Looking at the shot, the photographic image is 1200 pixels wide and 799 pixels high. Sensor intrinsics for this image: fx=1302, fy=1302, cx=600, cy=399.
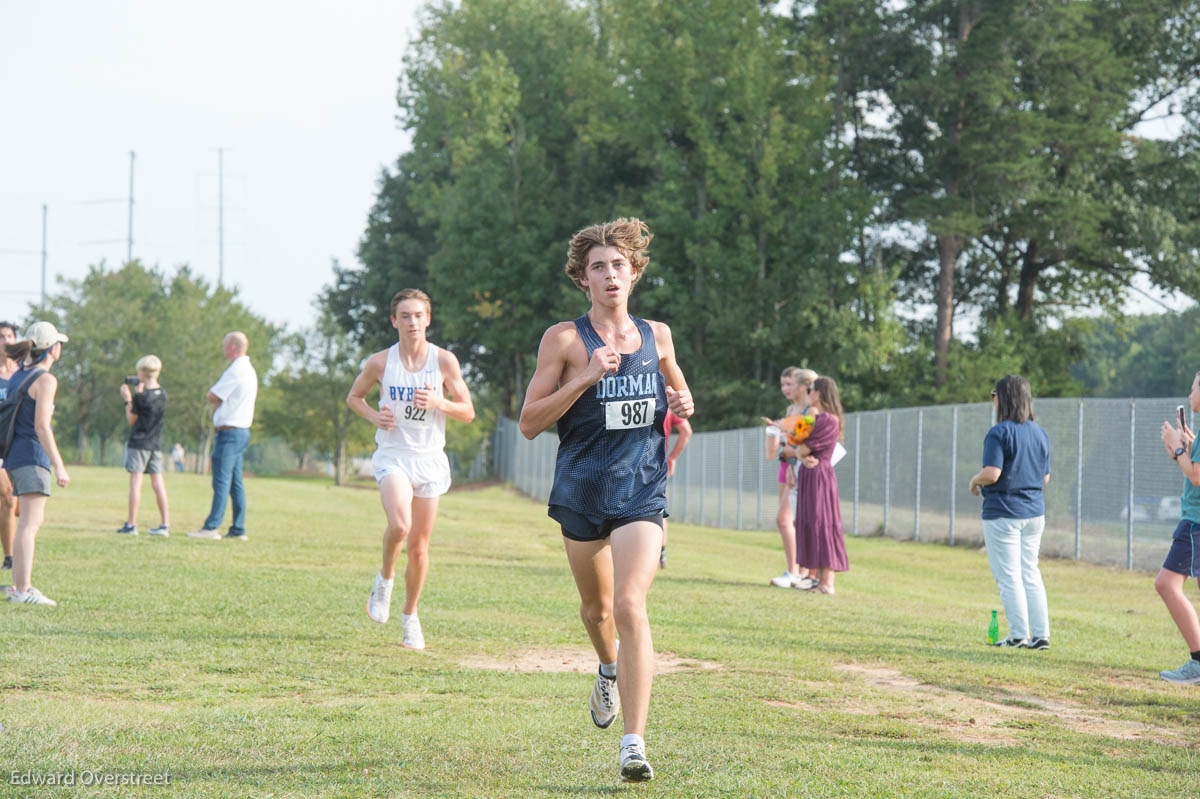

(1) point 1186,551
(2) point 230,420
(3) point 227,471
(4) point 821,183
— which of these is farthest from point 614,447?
(4) point 821,183

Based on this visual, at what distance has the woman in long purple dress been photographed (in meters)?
13.0

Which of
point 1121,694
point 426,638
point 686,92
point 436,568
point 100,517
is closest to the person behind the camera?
point 1121,694

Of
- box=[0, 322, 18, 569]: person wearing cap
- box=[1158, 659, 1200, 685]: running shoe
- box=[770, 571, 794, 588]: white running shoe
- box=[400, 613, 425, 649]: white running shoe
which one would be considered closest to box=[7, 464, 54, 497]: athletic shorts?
box=[0, 322, 18, 569]: person wearing cap

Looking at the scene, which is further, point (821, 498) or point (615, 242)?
point (821, 498)

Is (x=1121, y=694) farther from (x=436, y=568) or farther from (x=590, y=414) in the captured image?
(x=436, y=568)

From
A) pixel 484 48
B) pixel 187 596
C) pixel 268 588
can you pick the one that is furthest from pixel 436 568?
pixel 484 48

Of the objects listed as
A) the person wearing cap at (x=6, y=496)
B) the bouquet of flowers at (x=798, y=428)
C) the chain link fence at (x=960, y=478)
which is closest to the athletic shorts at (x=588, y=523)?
the person wearing cap at (x=6, y=496)

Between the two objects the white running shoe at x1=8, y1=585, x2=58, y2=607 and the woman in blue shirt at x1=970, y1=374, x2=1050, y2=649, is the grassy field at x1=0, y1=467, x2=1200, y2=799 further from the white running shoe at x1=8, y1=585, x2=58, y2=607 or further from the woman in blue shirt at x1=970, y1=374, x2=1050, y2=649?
the woman in blue shirt at x1=970, y1=374, x2=1050, y2=649

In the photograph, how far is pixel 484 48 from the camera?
61.8 meters

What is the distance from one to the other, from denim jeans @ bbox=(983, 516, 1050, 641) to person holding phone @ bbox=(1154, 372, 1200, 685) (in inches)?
55.5

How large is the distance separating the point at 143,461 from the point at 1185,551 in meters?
11.2

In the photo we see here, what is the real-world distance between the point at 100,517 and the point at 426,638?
11.2 meters

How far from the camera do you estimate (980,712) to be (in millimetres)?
7004

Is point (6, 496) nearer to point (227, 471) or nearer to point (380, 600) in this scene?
point (380, 600)
